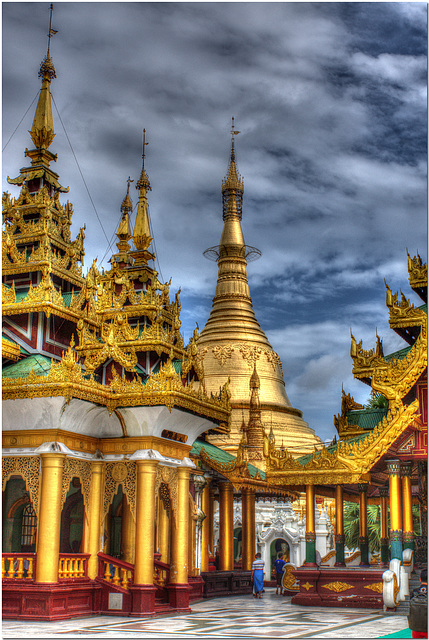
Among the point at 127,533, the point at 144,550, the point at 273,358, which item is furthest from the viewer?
the point at 273,358

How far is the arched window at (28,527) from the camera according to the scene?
706 inches

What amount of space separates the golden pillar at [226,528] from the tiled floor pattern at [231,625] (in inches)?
237

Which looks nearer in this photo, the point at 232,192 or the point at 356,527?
the point at 356,527

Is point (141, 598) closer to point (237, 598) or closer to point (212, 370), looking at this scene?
point (237, 598)

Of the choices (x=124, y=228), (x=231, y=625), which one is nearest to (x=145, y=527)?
(x=231, y=625)

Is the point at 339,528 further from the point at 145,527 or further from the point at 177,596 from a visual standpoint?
the point at 145,527

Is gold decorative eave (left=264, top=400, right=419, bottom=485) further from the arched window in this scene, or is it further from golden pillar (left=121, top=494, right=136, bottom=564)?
the arched window

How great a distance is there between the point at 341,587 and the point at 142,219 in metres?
13.5

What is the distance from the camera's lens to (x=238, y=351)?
48281 mm

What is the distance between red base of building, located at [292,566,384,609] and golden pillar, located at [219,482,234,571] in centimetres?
527

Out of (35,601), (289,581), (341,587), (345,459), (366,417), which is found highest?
(366,417)

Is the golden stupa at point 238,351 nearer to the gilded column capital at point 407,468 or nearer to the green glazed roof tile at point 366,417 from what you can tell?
the green glazed roof tile at point 366,417

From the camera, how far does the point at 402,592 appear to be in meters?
16.5

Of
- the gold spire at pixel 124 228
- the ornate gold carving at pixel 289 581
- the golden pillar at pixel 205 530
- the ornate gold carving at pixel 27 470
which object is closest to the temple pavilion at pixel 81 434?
the ornate gold carving at pixel 27 470
